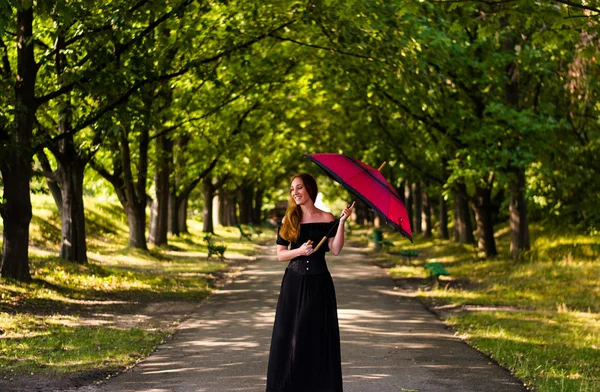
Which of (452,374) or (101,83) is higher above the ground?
(101,83)

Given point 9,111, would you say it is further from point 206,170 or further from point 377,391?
point 206,170

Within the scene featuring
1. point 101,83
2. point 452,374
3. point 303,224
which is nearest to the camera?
point 303,224

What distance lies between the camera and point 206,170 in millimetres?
33156

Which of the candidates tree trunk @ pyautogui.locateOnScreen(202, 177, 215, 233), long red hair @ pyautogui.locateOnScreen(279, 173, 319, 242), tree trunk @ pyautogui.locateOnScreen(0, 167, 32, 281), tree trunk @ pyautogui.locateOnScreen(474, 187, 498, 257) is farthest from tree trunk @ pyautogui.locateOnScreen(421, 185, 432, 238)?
long red hair @ pyautogui.locateOnScreen(279, 173, 319, 242)

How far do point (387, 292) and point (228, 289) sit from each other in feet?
11.5

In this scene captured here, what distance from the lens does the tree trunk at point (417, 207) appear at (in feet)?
141

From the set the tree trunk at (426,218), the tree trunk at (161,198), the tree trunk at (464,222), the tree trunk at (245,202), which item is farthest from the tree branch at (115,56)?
the tree trunk at (245,202)

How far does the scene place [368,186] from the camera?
22.4ft

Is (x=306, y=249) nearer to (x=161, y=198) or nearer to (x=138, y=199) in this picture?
(x=138, y=199)

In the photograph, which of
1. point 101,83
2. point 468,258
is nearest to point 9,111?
point 101,83

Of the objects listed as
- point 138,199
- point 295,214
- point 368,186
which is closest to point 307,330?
point 295,214

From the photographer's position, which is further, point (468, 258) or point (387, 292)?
point (468, 258)

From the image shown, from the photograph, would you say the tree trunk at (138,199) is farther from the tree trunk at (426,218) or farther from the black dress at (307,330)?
the black dress at (307,330)

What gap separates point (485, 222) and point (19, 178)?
14443 millimetres
